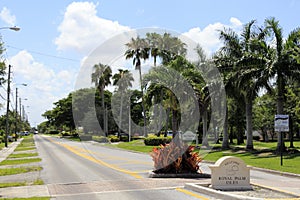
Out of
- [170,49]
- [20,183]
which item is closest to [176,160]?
[20,183]

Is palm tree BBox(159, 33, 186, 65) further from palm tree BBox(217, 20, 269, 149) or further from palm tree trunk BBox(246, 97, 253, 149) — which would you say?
palm tree trunk BBox(246, 97, 253, 149)

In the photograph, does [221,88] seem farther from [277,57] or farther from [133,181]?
[133,181]

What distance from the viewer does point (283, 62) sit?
2900cm

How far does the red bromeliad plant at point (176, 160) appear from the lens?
16188mm

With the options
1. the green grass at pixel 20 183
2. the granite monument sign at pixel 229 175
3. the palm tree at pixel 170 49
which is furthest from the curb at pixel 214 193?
the palm tree at pixel 170 49

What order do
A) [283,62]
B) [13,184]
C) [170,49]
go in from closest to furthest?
1. [13,184]
2. [283,62]
3. [170,49]

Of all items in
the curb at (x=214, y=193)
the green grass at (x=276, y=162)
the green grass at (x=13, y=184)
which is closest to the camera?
the curb at (x=214, y=193)

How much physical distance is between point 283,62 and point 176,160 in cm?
1616

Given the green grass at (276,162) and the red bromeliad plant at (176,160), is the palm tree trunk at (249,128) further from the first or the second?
the red bromeliad plant at (176,160)

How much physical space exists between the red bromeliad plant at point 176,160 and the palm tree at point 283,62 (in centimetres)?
1395

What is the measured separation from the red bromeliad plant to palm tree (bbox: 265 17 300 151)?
13946 millimetres

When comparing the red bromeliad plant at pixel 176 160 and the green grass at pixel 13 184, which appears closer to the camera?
the green grass at pixel 13 184

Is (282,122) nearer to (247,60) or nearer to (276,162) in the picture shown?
(276,162)

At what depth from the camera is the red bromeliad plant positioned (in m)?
16.2
